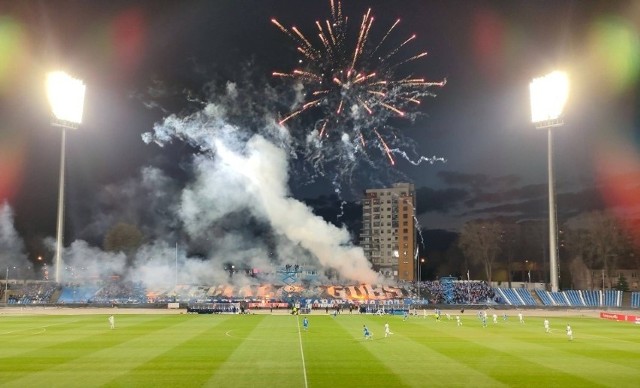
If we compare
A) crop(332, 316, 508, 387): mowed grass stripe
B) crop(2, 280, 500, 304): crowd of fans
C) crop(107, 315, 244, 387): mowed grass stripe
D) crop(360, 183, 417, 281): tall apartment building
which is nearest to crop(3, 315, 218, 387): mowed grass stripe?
crop(107, 315, 244, 387): mowed grass stripe

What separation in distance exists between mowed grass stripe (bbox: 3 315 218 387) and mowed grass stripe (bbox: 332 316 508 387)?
13.1 m

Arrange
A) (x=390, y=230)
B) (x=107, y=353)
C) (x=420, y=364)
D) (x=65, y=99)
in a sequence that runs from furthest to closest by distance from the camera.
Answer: (x=390, y=230)
(x=65, y=99)
(x=107, y=353)
(x=420, y=364)

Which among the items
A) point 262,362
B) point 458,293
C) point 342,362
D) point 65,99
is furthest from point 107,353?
point 458,293

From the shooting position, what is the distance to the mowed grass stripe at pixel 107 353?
24.2m

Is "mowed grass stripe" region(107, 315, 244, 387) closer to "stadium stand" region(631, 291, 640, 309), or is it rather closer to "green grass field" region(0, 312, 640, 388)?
"green grass field" region(0, 312, 640, 388)

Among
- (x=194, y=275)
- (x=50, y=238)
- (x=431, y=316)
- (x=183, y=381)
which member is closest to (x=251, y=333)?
(x=183, y=381)

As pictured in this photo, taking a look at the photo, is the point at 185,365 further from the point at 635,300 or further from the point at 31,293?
the point at 31,293

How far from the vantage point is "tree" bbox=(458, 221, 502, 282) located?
11144 centimetres

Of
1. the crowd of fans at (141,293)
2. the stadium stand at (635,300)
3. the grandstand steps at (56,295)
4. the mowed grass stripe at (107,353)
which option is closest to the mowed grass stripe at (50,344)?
the mowed grass stripe at (107,353)

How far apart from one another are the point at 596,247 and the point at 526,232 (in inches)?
1092

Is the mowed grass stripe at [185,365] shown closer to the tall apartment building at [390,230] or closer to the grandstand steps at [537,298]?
the grandstand steps at [537,298]

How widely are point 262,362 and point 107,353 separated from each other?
33.5ft

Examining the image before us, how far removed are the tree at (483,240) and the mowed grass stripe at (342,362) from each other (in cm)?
7271

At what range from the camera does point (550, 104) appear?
2977 inches
